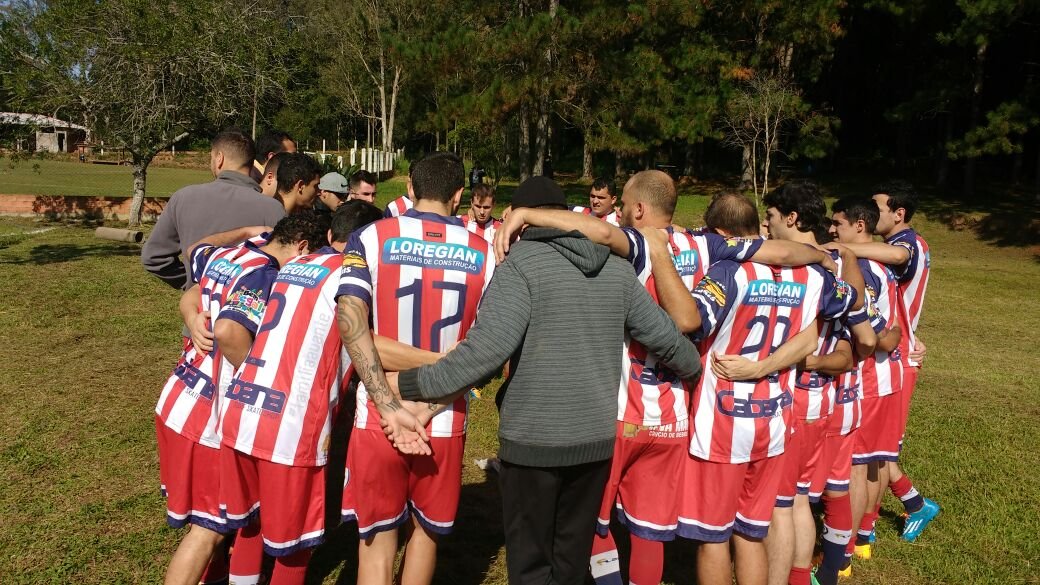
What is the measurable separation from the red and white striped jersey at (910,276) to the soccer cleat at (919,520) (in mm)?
1103

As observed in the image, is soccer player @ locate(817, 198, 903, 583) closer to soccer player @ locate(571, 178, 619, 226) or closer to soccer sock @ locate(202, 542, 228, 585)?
soccer player @ locate(571, 178, 619, 226)

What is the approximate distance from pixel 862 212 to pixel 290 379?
3.35m

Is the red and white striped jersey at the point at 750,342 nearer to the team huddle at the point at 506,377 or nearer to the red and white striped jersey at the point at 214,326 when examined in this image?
the team huddle at the point at 506,377

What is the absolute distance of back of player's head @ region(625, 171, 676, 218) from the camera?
3.51 meters

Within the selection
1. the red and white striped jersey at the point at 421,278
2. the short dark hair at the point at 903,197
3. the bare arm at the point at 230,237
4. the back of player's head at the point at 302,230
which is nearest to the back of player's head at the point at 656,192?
the red and white striped jersey at the point at 421,278

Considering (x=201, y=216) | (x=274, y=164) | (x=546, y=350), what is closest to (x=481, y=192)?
(x=274, y=164)

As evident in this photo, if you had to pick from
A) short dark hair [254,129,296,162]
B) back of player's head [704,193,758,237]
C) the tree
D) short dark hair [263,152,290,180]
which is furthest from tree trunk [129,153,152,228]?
back of player's head [704,193,758,237]

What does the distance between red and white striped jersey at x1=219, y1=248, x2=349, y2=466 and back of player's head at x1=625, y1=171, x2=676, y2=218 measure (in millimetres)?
1402

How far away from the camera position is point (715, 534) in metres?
3.44

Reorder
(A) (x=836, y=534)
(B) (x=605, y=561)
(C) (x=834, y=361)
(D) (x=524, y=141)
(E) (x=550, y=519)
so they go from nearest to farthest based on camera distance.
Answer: (E) (x=550, y=519)
(B) (x=605, y=561)
(C) (x=834, y=361)
(A) (x=836, y=534)
(D) (x=524, y=141)

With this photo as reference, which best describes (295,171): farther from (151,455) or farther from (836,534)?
(836,534)

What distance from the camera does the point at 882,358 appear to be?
4.61 m

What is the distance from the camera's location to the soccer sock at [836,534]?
4.25 m

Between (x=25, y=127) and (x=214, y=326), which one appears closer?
(x=214, y=326)
